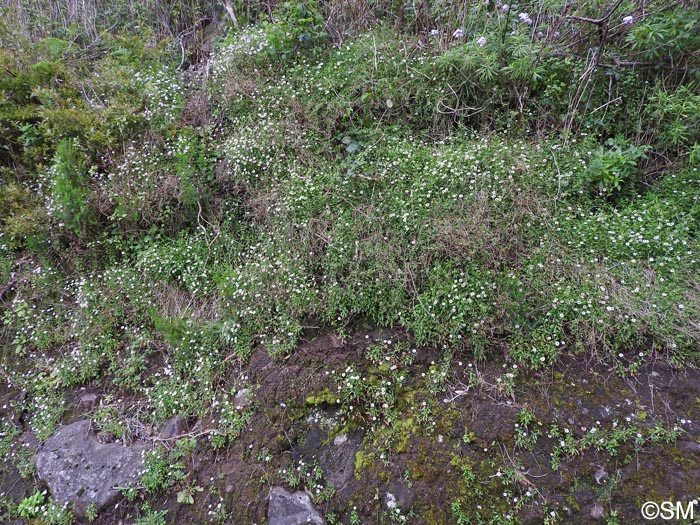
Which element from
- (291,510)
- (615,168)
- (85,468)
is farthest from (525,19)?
(85,468)

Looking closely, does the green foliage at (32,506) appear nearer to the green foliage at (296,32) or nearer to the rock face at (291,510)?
the rock face at (291,510)

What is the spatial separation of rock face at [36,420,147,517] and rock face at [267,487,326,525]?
43.0 inches

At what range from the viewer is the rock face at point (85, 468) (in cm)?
310

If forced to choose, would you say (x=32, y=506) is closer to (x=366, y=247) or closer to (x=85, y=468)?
(x=85, y=468)

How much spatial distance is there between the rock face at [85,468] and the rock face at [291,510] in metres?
1.09

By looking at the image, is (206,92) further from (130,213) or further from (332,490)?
(332,490)

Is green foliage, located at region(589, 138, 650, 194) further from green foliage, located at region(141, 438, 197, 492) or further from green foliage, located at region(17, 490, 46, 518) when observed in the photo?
green foliage, located at region(17, 490, 46, 518)

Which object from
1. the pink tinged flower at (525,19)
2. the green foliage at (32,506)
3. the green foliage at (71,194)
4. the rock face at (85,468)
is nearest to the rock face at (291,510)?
the rock face at (85,468)

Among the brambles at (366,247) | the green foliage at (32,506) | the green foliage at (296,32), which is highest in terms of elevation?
the green foliage at (296,32)

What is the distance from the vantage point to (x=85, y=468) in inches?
127

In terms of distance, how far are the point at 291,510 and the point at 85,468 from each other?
5.52 ft

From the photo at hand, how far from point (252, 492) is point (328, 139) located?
3230 millimetres

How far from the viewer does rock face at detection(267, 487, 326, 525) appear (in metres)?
2.66

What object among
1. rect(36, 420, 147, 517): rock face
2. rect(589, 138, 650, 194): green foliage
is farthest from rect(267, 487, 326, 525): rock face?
rect(589, 138, 650, 194): green foliage
